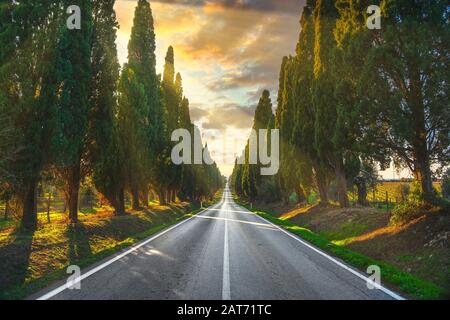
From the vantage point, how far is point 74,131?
51.8ft

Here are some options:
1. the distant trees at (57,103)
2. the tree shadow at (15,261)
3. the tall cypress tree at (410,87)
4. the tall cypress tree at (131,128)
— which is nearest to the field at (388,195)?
the tall cypress tree at (410,87)

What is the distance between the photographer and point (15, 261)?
966cm

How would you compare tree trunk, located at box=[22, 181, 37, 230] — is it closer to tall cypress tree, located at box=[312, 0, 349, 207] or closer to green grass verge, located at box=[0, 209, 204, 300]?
green grass verge, located at box=[0, 209, 204, 300]

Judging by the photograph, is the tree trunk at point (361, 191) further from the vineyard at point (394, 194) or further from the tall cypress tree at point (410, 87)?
the tall cypress tree at point (410, 87)

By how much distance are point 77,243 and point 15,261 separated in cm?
372

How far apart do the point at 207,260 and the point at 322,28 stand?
62.8ft

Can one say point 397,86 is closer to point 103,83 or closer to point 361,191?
point 103,83

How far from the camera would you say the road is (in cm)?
729

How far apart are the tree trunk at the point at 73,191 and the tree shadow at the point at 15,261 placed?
623 centimetres

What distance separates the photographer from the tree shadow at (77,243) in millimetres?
11600

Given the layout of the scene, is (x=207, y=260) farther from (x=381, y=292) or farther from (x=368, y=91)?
(x=368, y=91)

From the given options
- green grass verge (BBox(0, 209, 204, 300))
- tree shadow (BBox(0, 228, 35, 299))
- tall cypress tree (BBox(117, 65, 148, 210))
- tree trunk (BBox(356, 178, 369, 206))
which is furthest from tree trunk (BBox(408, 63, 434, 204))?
tree trunk (BBox(356, 178, 369, 206))

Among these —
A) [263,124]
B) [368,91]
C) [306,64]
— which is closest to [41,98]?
[368,91]
